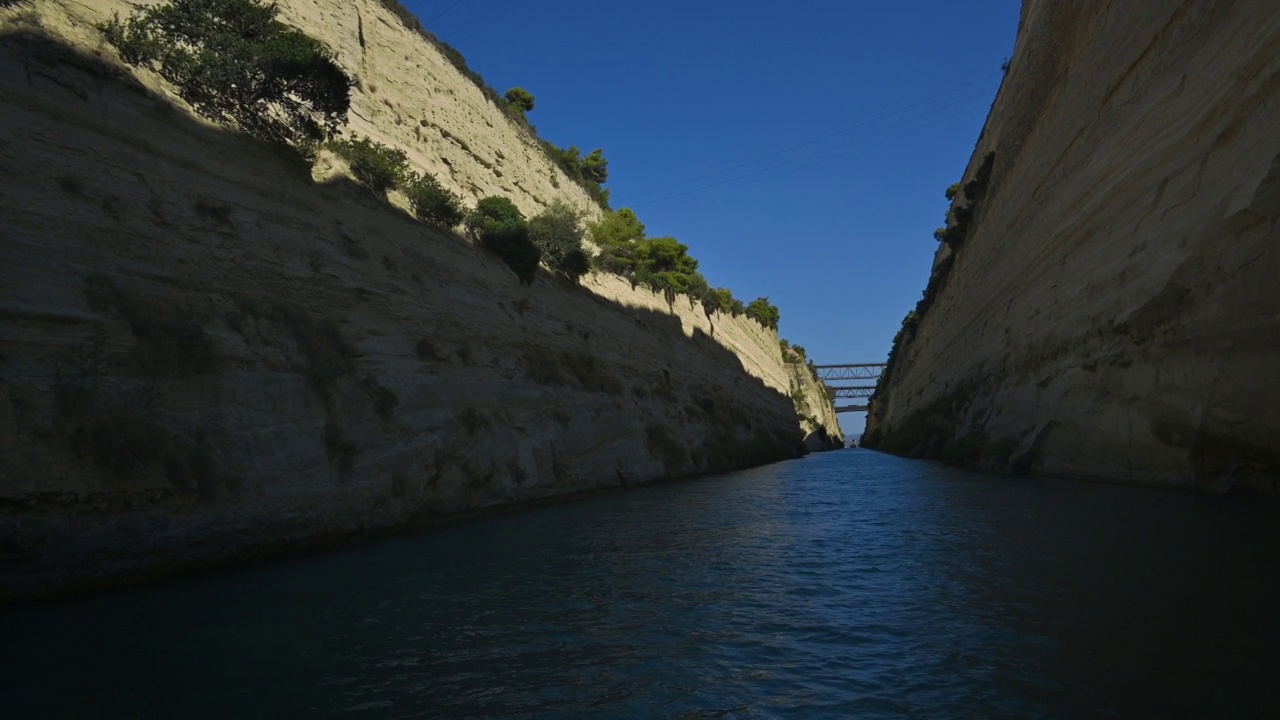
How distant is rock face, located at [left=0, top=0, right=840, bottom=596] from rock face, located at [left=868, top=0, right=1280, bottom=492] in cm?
1235

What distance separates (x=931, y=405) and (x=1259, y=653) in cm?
3122

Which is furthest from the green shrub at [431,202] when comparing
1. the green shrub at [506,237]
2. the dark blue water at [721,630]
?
the dark blue water at [721,630]

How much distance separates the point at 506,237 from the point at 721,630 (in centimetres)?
1728

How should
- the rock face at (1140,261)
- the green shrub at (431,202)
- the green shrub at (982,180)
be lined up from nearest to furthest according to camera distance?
the rock face at (1140,261) → the green shrub at (431,202) → the green shrub at (982,180)

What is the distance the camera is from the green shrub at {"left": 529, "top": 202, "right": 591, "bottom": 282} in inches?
991

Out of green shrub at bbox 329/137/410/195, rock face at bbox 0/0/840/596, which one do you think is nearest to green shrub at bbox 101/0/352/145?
rock face at bbox 0/0/840/596

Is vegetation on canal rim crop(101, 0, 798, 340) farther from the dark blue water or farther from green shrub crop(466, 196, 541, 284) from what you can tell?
the dark blue water

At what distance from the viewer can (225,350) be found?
10836 mm

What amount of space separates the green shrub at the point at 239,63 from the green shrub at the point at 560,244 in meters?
9.71

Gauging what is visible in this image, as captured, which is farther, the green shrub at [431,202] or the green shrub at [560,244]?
the green shrub at [560,244]

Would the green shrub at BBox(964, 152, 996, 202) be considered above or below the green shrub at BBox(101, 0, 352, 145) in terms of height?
above

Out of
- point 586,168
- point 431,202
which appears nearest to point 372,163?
point 431,202

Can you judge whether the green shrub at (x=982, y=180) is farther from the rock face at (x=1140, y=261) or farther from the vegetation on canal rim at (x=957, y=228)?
the rock face at (x=1140, y=261)

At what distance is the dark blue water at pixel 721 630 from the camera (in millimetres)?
4750
